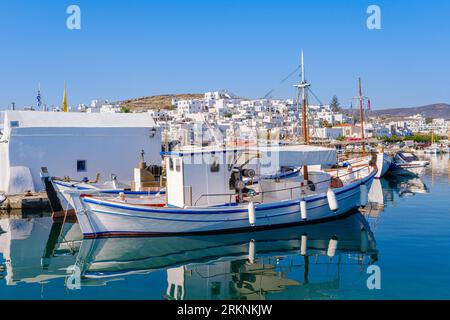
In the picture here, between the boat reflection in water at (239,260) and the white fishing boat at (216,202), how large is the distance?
1.32ft

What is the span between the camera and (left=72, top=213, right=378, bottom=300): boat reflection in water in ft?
32.6

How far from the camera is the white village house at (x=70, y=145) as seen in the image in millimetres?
21875

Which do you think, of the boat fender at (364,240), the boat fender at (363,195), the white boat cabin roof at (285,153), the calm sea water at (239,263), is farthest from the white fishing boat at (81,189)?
the boat fender at (363,195)

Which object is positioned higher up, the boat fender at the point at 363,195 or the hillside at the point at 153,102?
the hillside at the point at 153,102

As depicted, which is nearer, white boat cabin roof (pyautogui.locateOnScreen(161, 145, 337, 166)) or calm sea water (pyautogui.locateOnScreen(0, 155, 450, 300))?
calm sea water (pyautogui.locateOnScreen(0, 155, 450, 300))

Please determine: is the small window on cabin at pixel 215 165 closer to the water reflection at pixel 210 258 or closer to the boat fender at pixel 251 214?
the boat fender at pixel 251 214

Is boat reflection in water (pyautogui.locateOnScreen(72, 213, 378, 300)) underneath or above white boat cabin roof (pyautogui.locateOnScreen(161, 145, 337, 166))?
underneath

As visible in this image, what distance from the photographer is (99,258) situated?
12531 millimetres

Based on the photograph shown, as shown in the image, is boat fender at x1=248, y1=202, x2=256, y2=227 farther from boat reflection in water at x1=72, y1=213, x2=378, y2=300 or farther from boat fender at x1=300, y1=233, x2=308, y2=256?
boat fender at x1=300, y1=233, x2=308, y2=256

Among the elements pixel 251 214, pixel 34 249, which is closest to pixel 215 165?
pixel 251 214

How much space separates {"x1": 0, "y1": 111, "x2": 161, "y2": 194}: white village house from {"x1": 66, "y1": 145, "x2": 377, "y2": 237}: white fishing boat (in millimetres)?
8933

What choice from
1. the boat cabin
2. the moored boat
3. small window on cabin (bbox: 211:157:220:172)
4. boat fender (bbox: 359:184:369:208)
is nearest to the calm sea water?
boat fender (bbox: 359:184:369:208)

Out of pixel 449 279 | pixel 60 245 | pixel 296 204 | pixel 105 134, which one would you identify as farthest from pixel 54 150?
pixel 449 279
